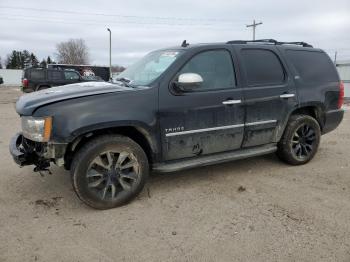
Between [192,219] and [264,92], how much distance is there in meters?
2.11

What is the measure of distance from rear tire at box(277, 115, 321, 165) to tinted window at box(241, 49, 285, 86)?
721mm

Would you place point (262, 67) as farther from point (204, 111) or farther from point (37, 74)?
point (37, 74)

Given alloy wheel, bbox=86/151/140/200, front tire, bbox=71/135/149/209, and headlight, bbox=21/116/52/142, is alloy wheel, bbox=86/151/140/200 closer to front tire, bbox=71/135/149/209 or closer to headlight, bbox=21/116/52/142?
front tire, bbox=71/135/149/209

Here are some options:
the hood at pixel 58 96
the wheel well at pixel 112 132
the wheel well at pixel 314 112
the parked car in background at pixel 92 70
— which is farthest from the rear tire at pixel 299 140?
the parked car in background at pixel 92 70

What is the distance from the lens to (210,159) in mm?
4258

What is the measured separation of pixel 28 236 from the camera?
10.3ft

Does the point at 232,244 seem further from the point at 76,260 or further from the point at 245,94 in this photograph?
the point at 245,94

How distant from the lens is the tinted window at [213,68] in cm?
415

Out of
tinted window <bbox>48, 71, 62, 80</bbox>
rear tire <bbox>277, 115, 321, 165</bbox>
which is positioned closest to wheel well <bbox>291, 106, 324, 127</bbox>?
rear tire <bbox>277, 115, 321, 165</bbox>

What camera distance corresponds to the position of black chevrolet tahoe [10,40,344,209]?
11.5ft

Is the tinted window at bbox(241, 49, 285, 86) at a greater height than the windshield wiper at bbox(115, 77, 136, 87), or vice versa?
the tinted window at bbox(241, 49, 285, 86)

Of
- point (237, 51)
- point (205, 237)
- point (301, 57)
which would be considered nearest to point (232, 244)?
point (205, 237)

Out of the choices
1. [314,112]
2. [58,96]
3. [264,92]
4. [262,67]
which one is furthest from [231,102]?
[58,96]

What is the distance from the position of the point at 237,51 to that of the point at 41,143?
109 inches
